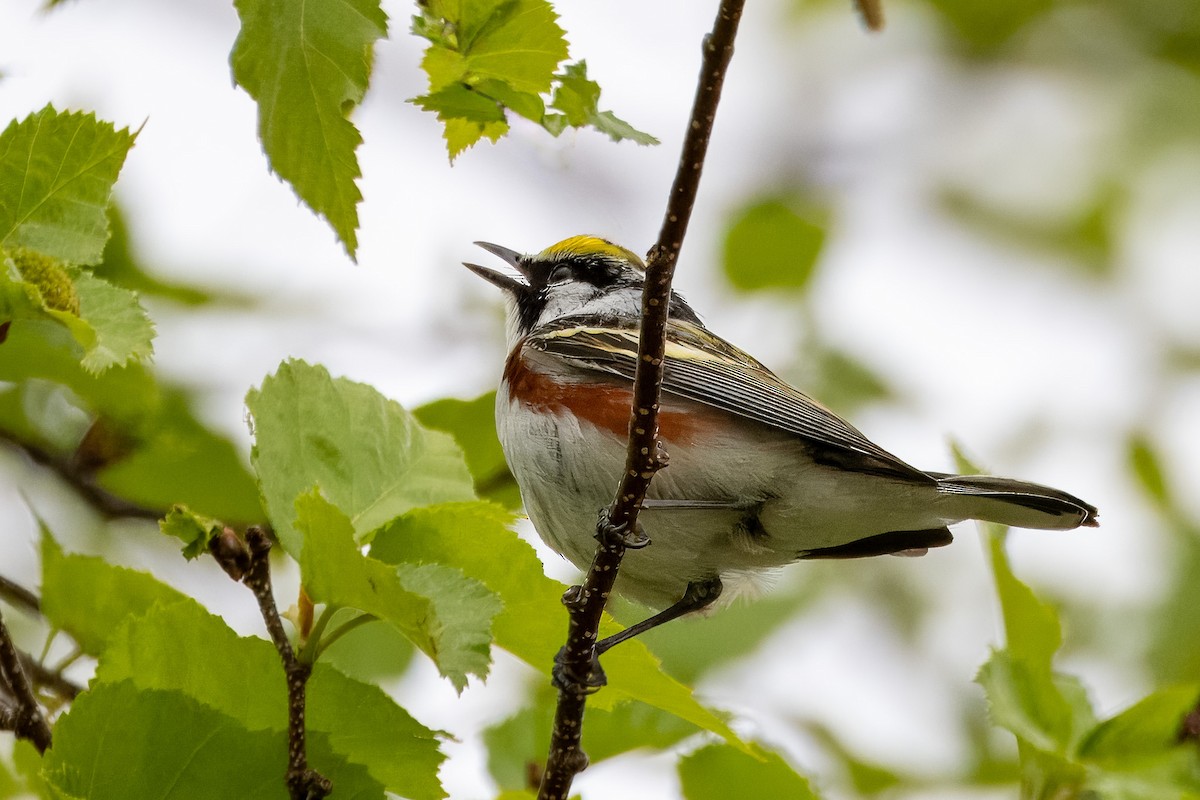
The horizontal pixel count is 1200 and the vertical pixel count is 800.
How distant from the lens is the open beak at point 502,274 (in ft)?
14.8

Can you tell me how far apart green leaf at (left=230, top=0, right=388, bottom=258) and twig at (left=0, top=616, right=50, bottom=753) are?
99cm

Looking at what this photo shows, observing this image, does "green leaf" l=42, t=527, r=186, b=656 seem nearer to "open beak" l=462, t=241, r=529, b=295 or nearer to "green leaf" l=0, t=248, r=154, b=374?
"green leaf" l=0, t=248, r=154, b=374

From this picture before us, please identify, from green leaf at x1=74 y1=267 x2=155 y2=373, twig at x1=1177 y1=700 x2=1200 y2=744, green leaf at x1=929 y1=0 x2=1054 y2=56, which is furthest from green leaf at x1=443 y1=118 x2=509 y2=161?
green leaf at x1=929 y1=0 x2=1054 y2=56

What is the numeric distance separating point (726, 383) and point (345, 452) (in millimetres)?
1400

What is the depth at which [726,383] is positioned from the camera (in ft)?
11.8

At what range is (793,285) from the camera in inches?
200

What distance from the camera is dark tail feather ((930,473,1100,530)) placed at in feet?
10.3

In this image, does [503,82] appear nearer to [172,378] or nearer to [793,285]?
[172,378]

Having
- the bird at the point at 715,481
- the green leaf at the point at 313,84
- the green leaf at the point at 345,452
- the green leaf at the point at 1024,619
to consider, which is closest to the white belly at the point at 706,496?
the bird at the point at 715,481

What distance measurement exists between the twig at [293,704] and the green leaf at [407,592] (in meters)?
0.10

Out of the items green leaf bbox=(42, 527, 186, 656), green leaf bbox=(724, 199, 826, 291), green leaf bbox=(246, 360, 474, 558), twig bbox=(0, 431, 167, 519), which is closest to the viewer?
green leaf bbox=(246, 360, 474, 558)

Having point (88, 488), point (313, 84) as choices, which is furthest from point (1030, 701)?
point (88, 488)

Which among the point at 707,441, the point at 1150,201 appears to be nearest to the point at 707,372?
the point at 707,441

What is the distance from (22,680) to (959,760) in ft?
15.6
